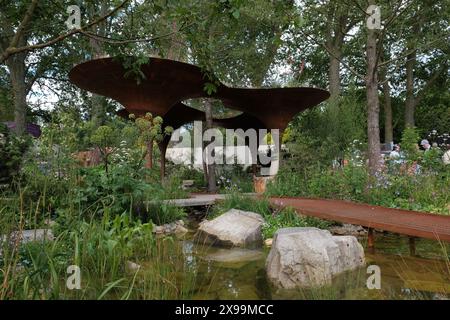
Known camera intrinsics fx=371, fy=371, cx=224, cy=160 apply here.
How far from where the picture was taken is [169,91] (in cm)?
729

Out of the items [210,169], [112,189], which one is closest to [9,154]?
[112,189]

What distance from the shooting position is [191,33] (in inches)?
116

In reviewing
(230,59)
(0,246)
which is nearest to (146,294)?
(0,246)

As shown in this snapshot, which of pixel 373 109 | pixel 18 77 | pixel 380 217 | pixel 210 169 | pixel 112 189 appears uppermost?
pixel 18 77

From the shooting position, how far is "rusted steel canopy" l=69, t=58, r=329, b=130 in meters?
6.58

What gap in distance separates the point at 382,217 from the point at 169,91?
4625 mm

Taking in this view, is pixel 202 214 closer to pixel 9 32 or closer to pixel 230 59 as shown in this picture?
pixel 230 59

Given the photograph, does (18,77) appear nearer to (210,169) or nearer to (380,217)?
(210,169)

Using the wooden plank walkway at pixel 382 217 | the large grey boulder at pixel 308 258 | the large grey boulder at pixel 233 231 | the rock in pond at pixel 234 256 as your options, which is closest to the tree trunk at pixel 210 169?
the wooden plank walkway at pixel 382 217

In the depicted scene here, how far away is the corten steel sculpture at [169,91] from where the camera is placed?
6582 millimetres

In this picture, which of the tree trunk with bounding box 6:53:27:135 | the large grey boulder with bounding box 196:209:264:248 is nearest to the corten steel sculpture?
the large grey boulder with bounding box 196:209:264:248

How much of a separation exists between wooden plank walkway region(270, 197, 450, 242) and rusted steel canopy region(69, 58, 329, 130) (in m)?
2.97

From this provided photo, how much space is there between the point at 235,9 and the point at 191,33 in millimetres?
625

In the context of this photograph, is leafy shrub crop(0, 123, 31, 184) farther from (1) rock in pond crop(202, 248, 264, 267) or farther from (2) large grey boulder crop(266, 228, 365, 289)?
(2) large grey boulder crop(266, 228, 365, 289)
